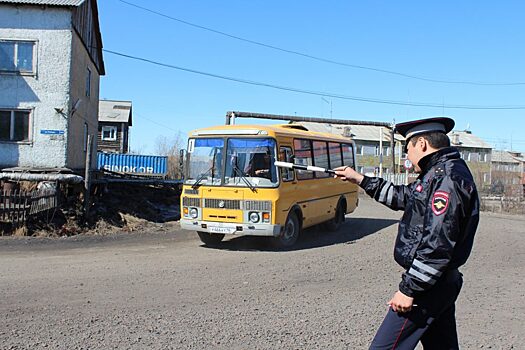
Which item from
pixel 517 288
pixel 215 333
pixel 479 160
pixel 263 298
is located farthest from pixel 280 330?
pixel 479 160

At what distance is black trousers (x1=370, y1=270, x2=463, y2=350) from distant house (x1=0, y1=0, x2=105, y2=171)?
59.6 ft

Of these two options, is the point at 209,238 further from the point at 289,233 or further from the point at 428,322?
the point at 428,322

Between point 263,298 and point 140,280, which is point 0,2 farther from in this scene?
point 263,298

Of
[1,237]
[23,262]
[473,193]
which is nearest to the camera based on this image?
[473,193]

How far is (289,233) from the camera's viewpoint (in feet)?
40.5

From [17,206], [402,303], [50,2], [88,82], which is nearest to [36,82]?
[50,2]

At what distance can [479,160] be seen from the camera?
77875mm

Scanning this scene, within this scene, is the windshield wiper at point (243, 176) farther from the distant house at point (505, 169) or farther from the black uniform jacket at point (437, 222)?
the distant house at point (505, 169)

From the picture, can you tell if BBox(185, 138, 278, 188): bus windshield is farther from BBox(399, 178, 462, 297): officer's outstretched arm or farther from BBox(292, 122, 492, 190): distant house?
BBox(292, 122, 492, 190): distant house

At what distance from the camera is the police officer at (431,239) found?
117 inches

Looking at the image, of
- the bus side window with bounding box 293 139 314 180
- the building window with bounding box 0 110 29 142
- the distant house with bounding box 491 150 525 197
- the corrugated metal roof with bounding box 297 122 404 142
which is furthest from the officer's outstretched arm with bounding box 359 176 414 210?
the corrugated metal roof with bounding box 297 122 404 142

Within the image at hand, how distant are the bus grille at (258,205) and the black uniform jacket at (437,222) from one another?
800cm

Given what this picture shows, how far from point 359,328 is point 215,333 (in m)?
1.61

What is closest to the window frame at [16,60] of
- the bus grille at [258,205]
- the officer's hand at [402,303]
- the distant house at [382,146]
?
the bus grille at [258,205]
